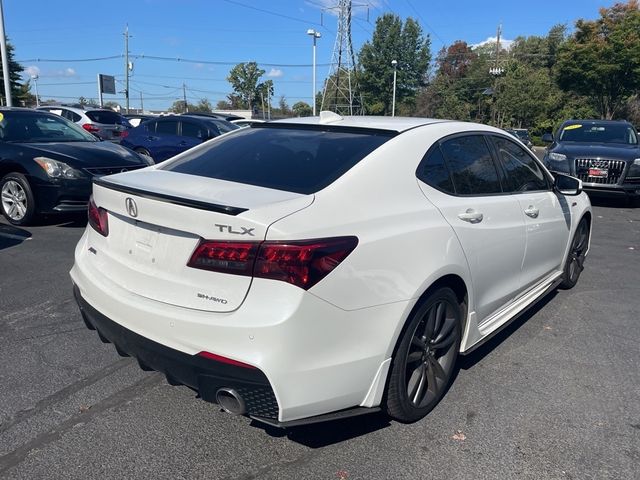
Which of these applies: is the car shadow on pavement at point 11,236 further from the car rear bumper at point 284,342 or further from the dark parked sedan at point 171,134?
the dark parked sedan at point 171,134

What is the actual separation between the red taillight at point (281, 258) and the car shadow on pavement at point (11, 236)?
4991 millimetres

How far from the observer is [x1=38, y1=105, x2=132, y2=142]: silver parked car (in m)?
16.9

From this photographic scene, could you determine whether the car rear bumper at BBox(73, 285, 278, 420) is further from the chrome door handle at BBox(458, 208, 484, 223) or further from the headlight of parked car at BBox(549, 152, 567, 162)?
the headlight of parked car at BBox(549, 152, 567, 162)

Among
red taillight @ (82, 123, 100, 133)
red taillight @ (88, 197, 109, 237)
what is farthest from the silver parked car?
red taillight @ (88, 197, 109, 237)

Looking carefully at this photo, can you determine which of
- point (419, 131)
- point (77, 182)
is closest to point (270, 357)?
point (419, 131)

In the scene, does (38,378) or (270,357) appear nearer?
(270,357)

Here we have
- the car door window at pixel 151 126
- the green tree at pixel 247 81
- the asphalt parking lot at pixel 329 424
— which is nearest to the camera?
the asphalt parking lot at pixel 329 424

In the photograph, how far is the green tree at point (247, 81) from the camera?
91.1 meters

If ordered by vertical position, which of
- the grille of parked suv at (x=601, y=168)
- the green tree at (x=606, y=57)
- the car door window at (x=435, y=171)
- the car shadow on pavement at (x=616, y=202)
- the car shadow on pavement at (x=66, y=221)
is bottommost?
the car shadow on pavement at (x=616, y=202)

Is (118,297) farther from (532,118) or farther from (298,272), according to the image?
(532,118)

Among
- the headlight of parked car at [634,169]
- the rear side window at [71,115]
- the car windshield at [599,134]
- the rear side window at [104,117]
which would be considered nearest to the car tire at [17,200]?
the headlight of parked car at [634,169]

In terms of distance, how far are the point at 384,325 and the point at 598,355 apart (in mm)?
2252

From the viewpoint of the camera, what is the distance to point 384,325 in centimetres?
248

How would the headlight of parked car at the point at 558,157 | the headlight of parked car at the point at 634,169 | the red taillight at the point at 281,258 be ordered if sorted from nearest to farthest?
the red taillight at the point at 281,258, the headlight of parked car at the point at 634,169, the headlight of parked car at the point at 558,157
